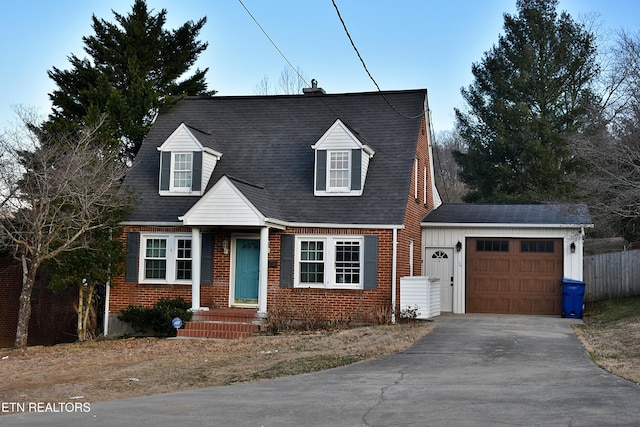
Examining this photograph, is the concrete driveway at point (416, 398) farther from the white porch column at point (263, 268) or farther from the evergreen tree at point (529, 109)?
the evergreen tree at point (529, 109)

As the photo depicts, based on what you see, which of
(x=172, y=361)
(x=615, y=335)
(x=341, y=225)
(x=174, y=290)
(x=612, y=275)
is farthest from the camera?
(x=612, y=275)

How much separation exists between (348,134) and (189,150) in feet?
16.3

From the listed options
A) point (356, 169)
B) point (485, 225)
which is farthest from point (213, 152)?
point (485, 225)

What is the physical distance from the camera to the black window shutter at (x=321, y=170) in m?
21.0

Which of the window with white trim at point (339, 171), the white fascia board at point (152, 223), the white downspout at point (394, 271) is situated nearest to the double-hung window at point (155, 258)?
the white fascia board at point (152, 223)

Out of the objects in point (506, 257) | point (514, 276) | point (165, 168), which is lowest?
point (514, 276)

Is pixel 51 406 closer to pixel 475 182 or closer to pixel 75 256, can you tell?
pixel 75 256

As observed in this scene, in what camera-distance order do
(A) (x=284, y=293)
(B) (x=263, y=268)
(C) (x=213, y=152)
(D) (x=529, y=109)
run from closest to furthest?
(B) (x=263, y=268)
(A) (x=284, y=293)
(C) (x=213, y=152)
(D) (x=529, y=109)

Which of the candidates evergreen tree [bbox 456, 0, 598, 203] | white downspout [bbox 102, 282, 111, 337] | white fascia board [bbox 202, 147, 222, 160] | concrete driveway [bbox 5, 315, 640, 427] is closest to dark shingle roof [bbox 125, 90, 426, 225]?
white fascia board [bbox 202, 147, 222, 160]

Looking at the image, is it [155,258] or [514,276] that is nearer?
[155,258]

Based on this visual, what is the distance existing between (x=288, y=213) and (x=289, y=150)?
289 cm

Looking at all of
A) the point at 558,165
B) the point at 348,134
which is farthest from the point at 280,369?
the point at 558,165

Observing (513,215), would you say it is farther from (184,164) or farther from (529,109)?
(529,109)

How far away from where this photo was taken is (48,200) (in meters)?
17.3
